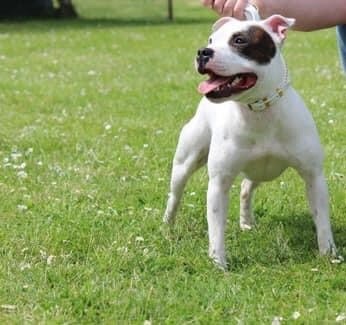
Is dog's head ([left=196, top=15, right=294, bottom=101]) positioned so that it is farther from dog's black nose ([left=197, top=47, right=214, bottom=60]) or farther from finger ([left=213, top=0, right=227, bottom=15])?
finger ([left=213, top=0, right=227, bottom=15])

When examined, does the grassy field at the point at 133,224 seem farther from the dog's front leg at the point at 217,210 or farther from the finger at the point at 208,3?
the finger at the point at 208,3

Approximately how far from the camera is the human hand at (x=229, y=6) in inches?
183

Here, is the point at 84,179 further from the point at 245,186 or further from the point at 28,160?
the point at 245,186

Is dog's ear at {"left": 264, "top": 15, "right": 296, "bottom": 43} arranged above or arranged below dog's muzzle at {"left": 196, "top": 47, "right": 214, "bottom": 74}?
above

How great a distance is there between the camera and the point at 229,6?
15.4 feet

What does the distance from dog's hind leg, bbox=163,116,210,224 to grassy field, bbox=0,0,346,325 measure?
0.18m

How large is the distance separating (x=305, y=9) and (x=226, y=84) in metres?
0.80

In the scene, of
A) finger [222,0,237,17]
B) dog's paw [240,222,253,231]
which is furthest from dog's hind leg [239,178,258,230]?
finger [222,0,237,17]

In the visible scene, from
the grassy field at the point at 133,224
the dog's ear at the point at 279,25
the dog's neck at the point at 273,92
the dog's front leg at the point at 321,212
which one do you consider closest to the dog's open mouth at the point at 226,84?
the dog's neck at the point at 273,92

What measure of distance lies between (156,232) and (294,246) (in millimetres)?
845

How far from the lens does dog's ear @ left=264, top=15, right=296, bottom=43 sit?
4434 mm

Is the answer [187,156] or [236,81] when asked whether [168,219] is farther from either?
[236,81]

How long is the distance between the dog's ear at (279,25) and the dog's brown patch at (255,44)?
0.06 meters

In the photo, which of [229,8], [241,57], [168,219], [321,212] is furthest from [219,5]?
[168,219]
